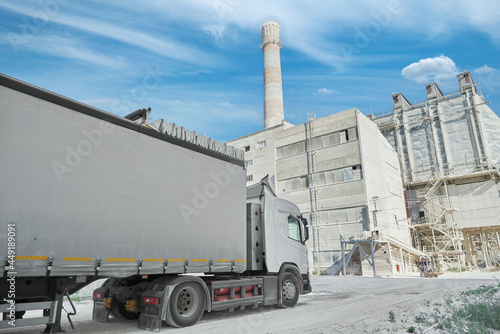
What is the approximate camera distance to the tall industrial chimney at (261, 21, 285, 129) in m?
55.5

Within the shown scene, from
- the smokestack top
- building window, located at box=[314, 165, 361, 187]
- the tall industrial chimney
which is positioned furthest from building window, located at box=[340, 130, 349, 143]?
the smokestack top

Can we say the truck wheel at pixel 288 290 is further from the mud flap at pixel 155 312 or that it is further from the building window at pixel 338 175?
the building window at pixel 338 175

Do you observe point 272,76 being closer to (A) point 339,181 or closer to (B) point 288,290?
(A) point 339,181

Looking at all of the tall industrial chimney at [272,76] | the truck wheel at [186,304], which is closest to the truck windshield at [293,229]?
the truck wheel at [186,304]

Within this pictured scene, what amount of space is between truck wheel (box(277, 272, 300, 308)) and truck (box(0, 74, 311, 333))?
14cm

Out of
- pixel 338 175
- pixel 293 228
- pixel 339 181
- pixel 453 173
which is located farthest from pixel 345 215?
pixel 293 228

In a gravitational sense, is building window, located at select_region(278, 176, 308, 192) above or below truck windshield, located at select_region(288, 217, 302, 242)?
above

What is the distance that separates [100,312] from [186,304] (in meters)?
2.32

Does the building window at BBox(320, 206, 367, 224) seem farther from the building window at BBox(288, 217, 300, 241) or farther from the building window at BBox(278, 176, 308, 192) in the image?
the building window at BBox(288, 217, 300, 241)

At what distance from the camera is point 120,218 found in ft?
21.6

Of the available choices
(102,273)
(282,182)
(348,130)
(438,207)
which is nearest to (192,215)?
(102,273)

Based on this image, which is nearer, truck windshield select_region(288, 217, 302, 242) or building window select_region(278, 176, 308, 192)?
truck windshield select_region(288, 217, 302, 242)

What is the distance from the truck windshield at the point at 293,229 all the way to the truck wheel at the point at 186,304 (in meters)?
4.19

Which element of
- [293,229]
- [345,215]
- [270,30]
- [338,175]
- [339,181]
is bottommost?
[293,229]
